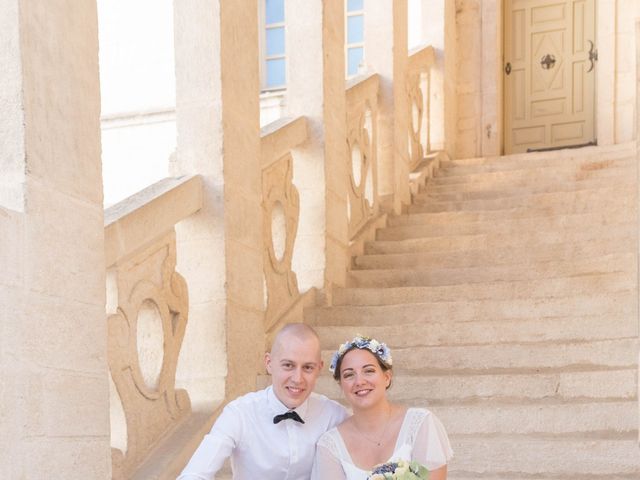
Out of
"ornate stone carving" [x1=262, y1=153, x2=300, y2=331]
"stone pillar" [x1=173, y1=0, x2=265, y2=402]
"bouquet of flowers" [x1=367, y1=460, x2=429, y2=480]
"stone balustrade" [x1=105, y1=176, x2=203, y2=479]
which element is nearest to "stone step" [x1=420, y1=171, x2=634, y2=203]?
"ornate stone carving" [x1=262, y1=153, x2=300, y2=331]

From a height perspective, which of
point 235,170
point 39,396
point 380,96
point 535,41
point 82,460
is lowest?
point 82,460

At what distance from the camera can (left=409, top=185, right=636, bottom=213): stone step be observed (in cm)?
644

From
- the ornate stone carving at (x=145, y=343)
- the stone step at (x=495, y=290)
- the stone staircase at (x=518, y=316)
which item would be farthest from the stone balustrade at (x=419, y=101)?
the ornate stone carving at (x=145, y=343)

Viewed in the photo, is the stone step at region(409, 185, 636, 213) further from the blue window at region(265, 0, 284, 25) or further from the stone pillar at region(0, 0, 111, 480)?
the blue window at region(265, 0, 284, 25)

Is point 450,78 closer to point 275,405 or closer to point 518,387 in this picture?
point 518,387

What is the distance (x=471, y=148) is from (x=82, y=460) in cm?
723

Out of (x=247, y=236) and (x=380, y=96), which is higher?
(x=380, y=96)

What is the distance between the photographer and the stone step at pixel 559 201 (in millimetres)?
6438

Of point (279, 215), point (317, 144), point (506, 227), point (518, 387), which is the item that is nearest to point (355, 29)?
point (506, 227)

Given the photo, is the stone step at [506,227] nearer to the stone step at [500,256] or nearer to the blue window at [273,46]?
the stone step at [500,256]

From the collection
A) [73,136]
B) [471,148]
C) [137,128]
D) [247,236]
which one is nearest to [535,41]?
[471,148]

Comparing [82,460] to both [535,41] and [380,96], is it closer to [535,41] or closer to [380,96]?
[380,96]

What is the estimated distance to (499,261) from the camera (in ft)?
19.2

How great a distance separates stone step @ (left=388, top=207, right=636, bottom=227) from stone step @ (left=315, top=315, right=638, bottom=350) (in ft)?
4.95
